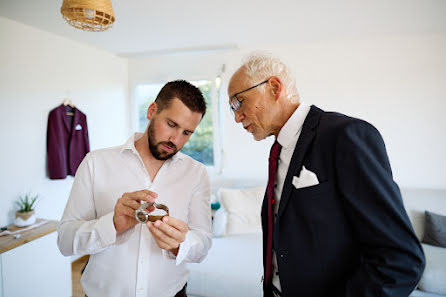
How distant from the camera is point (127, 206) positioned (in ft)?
3.56

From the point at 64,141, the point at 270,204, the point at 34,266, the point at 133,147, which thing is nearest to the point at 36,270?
the point at 34,266

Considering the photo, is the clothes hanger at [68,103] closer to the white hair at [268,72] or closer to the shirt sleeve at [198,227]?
the shirt sleeve at [198,227]

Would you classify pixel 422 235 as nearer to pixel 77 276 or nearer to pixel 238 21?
pixel 238 21

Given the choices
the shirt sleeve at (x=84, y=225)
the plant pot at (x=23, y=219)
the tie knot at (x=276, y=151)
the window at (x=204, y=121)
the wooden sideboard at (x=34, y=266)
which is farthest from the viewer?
the window at (x=204, y=121)

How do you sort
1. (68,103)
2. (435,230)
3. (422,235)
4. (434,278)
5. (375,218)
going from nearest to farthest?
1. (375,218)
2. (434,278)
3. (435,230)
4. (422,235)
5. (68,103)

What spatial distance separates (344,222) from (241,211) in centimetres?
245

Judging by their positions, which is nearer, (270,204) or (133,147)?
(270,204)

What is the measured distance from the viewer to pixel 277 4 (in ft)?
8.31

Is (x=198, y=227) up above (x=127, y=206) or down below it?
below

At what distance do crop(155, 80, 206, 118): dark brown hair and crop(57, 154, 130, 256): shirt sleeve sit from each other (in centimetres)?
45

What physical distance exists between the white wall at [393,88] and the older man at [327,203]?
288 centimetres

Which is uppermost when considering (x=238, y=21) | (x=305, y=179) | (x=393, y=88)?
(x=238, y=21)

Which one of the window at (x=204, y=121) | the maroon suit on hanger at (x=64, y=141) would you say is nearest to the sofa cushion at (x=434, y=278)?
the window at (x=204, y=121)

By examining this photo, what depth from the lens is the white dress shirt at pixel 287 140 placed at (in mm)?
1136
